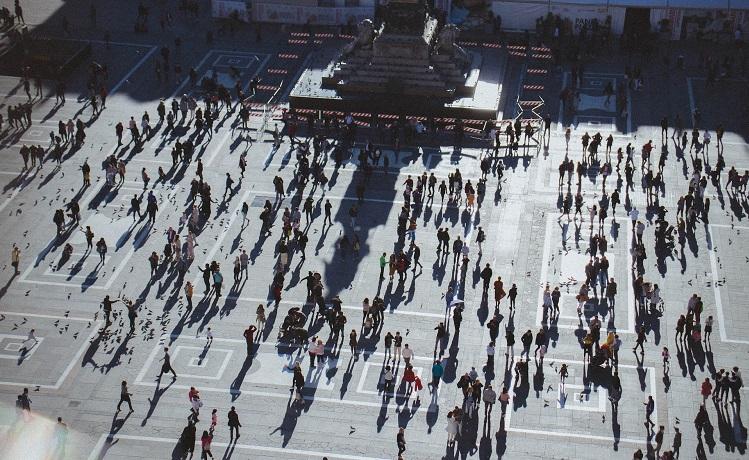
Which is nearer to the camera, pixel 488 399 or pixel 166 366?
pixel 488 399

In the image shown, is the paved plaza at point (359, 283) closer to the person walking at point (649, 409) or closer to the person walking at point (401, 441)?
the person walking at point (649, 409)

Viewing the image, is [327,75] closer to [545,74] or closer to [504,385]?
[545,74]

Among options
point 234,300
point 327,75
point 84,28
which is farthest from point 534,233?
point 84,28

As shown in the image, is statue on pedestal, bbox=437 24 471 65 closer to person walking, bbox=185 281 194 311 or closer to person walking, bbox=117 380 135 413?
person walking, bbox=185 281 194 311

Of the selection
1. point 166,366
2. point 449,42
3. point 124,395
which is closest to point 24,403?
point 124,395

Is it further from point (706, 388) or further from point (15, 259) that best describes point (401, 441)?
point (15, 259)

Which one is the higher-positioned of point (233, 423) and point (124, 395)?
point (124, 395)

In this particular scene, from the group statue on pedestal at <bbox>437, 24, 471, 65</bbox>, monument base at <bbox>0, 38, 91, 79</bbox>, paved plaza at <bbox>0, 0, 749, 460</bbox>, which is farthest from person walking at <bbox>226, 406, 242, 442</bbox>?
monument base at <bbox>0, 38, 91, 79</bbox>
